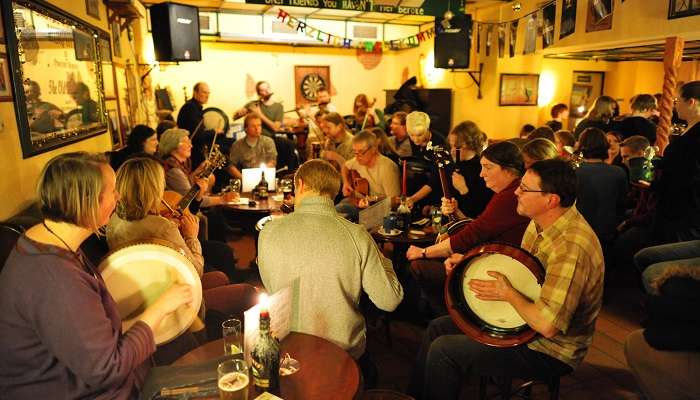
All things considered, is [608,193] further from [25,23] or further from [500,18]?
[500,18]

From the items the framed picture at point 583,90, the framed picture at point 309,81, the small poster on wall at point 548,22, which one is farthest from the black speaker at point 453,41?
the framed picture at point 309,81

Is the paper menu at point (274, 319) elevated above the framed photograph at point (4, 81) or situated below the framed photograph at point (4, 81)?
below

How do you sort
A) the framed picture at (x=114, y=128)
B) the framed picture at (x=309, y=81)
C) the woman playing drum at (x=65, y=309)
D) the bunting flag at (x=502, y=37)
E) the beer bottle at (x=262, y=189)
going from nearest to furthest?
the woman playing drum at (x=65, y=309) → the beer bottle at (x=262, y=189) → the framed picture at (x=114, y=128) → the bunting flag at (x=502, y=37) → the framed picture at (x=309, y=81)

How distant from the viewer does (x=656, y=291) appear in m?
2.03

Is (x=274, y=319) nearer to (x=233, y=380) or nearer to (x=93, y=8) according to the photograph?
(x=233, y=380)

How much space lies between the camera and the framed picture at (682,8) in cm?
475

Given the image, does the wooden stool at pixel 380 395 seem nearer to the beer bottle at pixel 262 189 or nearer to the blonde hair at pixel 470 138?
the blonde hair at pixel 470 138

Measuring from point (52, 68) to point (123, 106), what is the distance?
8.23 feet

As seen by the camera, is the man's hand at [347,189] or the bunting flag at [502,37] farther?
the bunting flag at [502,37]

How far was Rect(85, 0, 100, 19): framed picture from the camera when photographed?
4.14 meters

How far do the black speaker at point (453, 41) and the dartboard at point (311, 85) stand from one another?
12.8 ft

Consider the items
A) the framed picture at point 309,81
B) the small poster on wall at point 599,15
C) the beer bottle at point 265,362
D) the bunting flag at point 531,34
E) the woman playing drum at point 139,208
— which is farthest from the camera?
the framed picture at point 309,81

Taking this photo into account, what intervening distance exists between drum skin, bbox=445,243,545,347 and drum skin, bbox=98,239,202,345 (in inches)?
40.8

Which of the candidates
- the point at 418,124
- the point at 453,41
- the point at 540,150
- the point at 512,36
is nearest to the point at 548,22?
the point at 512,36
